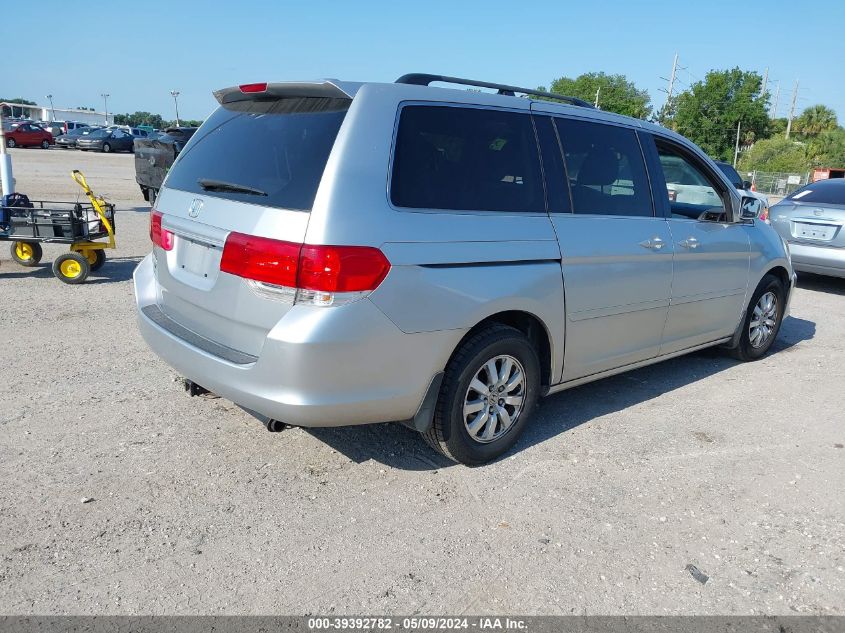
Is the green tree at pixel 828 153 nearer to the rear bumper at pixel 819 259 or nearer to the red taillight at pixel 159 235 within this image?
the rear bumper at pixel 819 259

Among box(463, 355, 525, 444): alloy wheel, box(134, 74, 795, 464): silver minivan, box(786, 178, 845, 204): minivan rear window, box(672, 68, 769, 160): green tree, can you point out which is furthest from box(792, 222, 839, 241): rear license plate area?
box(672, 68, 769, 160): green tree

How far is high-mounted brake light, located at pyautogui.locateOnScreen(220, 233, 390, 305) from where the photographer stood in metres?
2.80

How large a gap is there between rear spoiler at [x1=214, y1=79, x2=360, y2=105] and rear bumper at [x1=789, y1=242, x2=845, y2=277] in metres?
7.55

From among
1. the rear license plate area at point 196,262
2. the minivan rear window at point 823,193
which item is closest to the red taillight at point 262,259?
the rear license plate area at point 196,262

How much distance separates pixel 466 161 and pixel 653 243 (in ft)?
5.21

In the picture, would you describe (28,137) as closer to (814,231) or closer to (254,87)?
(814,231)

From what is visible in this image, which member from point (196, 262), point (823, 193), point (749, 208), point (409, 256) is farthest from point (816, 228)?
point (196, 262)

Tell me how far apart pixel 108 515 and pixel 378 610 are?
4.47 feet

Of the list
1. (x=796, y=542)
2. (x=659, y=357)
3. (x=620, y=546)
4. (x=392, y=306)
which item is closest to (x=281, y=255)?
(x=392, y=306)

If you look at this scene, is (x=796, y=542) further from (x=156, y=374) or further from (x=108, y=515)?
(x=156, y=374)

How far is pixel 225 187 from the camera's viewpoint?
327 cm

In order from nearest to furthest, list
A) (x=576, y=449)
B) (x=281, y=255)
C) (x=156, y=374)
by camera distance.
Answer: (x=281, y=255) → (x=576, y=449) → (x=156, y=374)

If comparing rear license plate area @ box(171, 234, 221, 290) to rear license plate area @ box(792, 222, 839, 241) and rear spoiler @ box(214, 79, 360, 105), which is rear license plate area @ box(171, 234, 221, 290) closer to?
rear spoiler @ box(214, 79, 360, 105)

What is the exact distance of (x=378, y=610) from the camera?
254 centimetres
